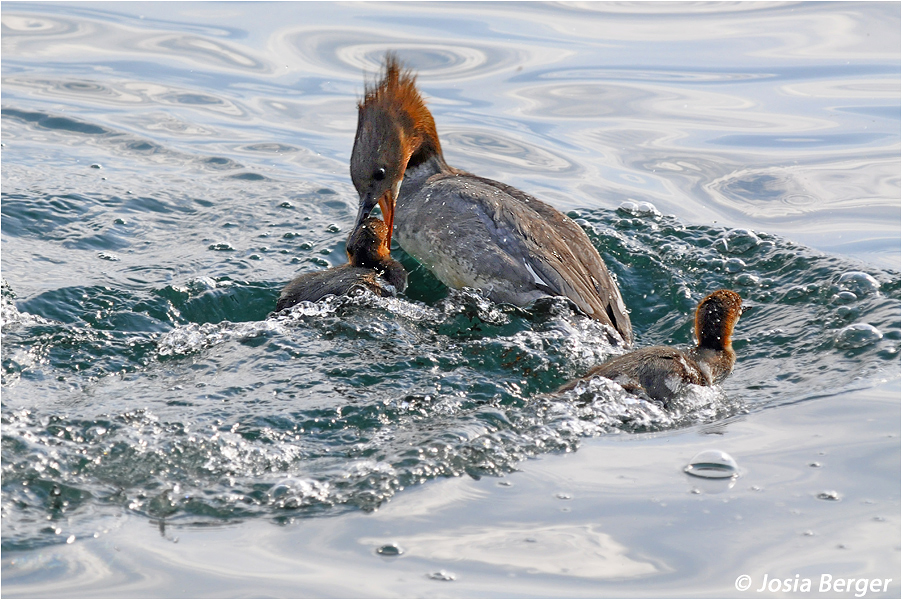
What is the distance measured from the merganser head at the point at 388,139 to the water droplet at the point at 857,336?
10.1 ft

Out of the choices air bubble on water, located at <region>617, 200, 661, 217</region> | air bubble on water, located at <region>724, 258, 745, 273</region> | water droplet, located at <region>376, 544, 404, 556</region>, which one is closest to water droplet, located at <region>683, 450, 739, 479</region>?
water droplet, located at <region>376, 544, 404, 556</region>

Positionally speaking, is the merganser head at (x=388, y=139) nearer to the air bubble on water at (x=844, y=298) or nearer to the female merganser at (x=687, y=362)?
the female merganser at (x=687, y=362)

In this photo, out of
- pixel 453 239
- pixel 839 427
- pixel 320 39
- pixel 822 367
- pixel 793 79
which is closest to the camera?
pixel 839 427

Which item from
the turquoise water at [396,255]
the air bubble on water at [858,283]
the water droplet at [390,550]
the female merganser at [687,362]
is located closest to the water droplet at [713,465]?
the turquoise water at [396,255]

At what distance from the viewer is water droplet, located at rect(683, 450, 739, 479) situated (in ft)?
14.5

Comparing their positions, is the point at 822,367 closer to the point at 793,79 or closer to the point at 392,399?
the point at 392,399

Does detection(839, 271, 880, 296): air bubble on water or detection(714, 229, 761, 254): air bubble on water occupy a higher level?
detection(714, 229, 761, 254): air bubble on water

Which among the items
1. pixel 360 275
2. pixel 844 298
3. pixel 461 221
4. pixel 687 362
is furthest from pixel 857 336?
pixel 360 275

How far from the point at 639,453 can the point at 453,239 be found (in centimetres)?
251

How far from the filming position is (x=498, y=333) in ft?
20.1

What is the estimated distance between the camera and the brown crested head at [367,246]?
21.6 feet

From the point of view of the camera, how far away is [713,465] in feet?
14.7

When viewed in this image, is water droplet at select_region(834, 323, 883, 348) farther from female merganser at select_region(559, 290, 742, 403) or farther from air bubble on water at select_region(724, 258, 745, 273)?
air bubble on water at select_region(724, 258, 745, 273)

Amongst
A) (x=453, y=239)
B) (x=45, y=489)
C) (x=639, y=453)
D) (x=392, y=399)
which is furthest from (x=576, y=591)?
(x=453, y=239)
